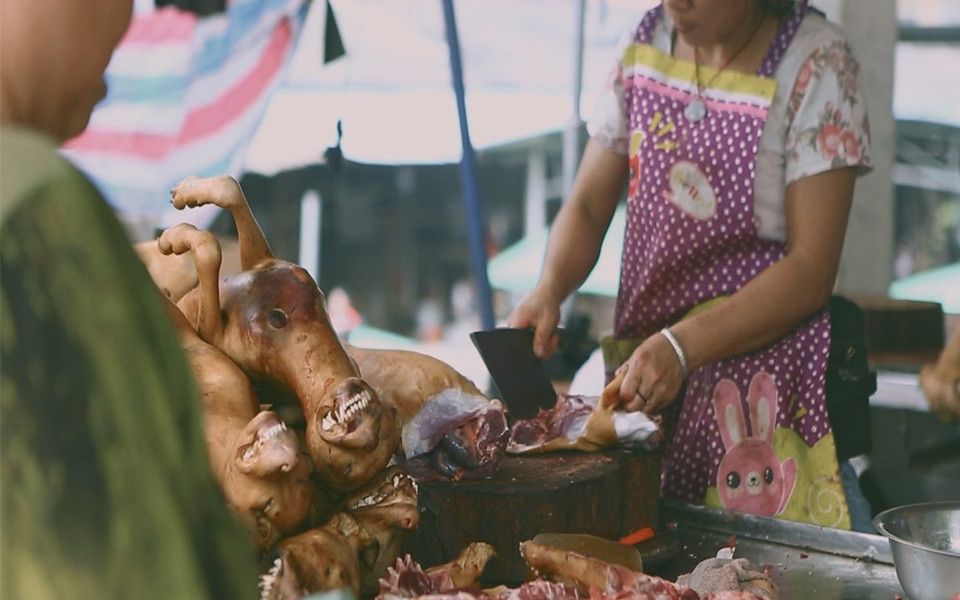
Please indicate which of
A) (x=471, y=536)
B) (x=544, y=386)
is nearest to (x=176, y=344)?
(x=471, y=536)

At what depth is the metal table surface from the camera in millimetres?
1938

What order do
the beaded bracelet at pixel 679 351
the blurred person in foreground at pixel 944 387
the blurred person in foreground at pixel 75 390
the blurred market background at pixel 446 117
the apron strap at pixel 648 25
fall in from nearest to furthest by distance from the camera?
the blurred person in foreground at pixel 75 390
the beaded bracelet at pixel 679 351
the blurred person in foreground at pixel 944 387
the apron strap at pixel 648 25
the blurred market background at pixel 446 117

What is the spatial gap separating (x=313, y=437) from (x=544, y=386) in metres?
1.11

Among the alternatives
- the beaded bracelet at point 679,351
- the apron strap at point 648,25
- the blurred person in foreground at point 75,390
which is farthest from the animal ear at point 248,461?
the apron strap at point 648,25

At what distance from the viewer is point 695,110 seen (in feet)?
9.61

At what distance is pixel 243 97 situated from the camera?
18.0 feet

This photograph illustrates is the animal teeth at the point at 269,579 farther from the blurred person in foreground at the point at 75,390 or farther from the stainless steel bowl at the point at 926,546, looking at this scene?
the stainless steel bowl at the point at 926,546

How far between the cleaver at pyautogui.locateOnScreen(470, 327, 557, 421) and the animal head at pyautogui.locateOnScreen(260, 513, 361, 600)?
988 millimetres

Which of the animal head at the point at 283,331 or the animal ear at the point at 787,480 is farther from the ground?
the animal head at the point at 283,331

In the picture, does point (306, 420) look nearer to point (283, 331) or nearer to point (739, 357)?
point (283, 331)

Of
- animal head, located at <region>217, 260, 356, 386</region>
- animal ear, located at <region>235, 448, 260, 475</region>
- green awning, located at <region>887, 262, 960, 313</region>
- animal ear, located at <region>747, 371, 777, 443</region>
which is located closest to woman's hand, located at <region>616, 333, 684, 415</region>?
animal ear, located at <region>747, 371, 777, 443</region>

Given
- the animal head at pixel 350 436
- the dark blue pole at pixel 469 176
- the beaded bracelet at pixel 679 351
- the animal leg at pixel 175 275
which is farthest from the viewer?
the dark blue pole at pixel 469 176

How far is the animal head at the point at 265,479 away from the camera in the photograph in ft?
4.67

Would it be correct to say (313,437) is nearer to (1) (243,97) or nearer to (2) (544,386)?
(2) (544,386)
